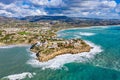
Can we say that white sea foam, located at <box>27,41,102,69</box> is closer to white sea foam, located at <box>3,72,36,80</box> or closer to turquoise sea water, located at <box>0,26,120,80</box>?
turquoise sea water, located at <box>0,26,120,80</box>

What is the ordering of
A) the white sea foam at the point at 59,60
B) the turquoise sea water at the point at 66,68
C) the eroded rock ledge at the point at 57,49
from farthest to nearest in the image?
the eroded rock ledge at the point at 57,49 < the white sea foam at the point at 59,60 < the turquoise sea water at the point at 66,68

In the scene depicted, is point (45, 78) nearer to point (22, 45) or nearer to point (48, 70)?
point (48, 70)

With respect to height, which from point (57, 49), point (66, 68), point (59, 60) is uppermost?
point (66, 68)

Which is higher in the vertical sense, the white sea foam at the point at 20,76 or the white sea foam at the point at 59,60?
the white sea foam at the point at 20,76

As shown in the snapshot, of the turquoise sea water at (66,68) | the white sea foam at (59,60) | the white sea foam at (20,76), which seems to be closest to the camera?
the turquoise sea water at (66,68)

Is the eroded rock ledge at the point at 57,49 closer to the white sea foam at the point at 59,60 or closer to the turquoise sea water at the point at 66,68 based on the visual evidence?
the white sea foam at the point at 59,60

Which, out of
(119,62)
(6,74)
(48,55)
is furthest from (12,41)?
(119,62)

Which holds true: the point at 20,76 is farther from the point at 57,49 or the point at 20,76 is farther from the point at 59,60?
the point at 57,49

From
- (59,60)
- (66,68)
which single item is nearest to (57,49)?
(59,60)

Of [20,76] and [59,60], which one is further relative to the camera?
[59,60]

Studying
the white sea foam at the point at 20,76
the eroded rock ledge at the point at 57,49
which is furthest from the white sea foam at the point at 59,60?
the white sea foam at the point at 20,76

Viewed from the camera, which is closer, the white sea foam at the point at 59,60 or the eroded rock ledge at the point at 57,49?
the white sea foam at the point at 59,60
